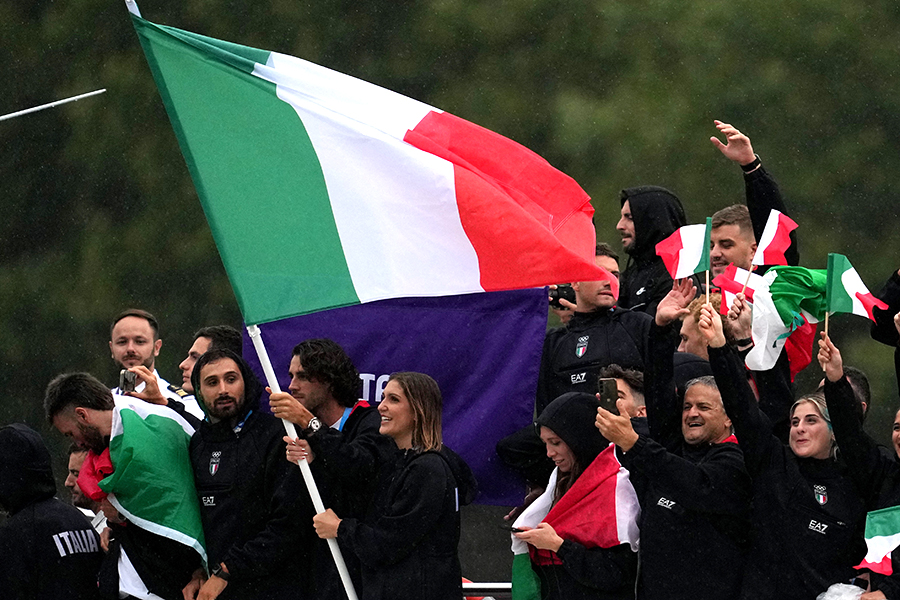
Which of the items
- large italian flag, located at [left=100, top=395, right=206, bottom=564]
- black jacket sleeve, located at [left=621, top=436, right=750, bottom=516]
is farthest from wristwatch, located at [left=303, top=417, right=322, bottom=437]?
black jacket sleeve, located at [left=621, top=436, right=750, bottom=516]

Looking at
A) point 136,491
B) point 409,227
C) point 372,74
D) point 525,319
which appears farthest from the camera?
point 372,74

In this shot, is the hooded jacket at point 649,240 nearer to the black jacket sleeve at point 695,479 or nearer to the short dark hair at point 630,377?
the short dark hair at point 630,377

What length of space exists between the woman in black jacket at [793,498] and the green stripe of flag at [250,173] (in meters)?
1.47

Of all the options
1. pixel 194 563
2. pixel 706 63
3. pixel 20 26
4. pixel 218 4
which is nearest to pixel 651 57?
pixel 706 63

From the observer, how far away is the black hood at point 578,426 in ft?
19.4

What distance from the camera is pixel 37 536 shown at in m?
6.44

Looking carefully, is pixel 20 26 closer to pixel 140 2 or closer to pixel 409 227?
pixel 140 2

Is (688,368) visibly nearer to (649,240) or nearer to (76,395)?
(649,240)

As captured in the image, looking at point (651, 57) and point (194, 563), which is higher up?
point (651, 57)

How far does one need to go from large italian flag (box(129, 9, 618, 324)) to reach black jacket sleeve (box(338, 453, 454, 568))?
83 centimetres

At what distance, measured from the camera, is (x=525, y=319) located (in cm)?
684

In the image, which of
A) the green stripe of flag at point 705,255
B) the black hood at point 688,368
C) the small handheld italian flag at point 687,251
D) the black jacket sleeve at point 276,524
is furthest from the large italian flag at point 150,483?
the green stripe of flag at point 705,255

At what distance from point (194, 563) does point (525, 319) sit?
1.88 m

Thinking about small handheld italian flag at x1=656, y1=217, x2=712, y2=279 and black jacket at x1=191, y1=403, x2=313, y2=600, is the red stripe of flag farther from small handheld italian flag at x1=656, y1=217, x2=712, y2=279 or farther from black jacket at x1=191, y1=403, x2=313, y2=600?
black jacket at x1=191, y1=403, x2=313, y2=600
